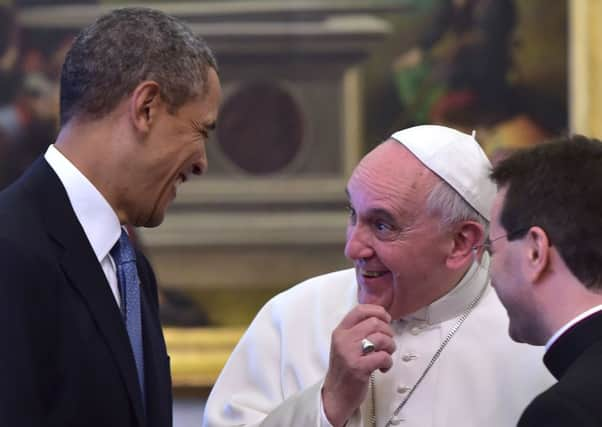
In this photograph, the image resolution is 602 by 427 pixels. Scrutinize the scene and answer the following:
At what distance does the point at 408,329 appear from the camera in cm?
310

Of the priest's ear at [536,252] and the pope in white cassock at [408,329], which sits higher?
the priest's ear at [536,252]

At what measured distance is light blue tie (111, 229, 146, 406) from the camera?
2627 millimetres

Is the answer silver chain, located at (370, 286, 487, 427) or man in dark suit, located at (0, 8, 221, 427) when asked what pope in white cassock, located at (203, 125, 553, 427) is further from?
man in dark suit, located at (0, 8, 221, 427)

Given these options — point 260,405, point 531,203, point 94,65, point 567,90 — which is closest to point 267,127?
point 567,90

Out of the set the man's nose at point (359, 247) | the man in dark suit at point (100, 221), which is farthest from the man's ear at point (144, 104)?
the man's nose at point (359, 247)

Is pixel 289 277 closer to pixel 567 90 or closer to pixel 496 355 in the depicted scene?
pixel 567 90

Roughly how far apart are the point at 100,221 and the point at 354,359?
665 millimetres

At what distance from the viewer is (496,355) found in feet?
10.1

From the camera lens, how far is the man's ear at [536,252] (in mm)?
2246

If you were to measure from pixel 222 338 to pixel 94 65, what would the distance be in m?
2.38

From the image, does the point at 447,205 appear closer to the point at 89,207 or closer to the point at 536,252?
the point at 536,252

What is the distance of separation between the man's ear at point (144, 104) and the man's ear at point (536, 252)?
2.85 ft

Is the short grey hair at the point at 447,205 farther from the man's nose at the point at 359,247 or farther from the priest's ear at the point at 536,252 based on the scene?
the priest's ear at the point at 536,252

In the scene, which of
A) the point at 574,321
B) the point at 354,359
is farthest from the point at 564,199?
the point at 354,359
